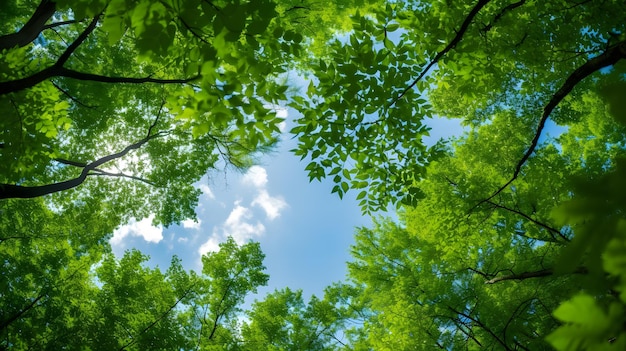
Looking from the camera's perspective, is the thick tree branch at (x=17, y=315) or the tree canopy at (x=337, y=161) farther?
the thick tree branch at (x=17, y=315)

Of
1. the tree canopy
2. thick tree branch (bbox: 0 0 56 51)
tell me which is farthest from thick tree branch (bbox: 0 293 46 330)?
thick tree branch (bbox: 0 0 56 51)

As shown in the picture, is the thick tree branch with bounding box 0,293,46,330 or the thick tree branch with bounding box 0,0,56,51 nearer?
the thick tree branch with bounding box 0,0,56,51

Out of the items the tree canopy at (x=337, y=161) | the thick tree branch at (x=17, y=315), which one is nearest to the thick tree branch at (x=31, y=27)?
the tree canopy at (x=337, y=161)

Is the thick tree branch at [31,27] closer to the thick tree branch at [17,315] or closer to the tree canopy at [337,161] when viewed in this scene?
the tree canopy at [337,161]

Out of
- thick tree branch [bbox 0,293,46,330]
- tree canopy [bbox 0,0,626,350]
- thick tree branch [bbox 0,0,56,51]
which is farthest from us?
thick tree branch [bbox 0,293,46,330]

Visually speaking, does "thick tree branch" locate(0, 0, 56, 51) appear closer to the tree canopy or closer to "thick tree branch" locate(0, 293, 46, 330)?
the tree canopy

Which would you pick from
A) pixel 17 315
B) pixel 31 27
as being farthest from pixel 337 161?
pixel 17 315

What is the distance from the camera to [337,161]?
408 centimetres

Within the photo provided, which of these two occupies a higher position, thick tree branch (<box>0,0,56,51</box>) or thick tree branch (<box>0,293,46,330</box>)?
thick tree branch (<box>0,0,56,51</box>)

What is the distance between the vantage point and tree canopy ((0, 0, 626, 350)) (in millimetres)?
2322

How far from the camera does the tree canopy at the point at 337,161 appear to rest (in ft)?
7.62

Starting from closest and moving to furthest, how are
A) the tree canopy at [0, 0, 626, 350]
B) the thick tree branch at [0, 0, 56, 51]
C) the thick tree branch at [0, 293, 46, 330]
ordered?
the tree canopy at [0, 0, 626, 350] < the thick tree branch at [0, 0, 56, 51] < the thick tree branch at [0, 293, 46, 330]

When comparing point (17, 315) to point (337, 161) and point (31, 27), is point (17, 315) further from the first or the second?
point (337, 161)

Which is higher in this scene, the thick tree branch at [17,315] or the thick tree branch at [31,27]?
the thick tree branch at [31,27]
